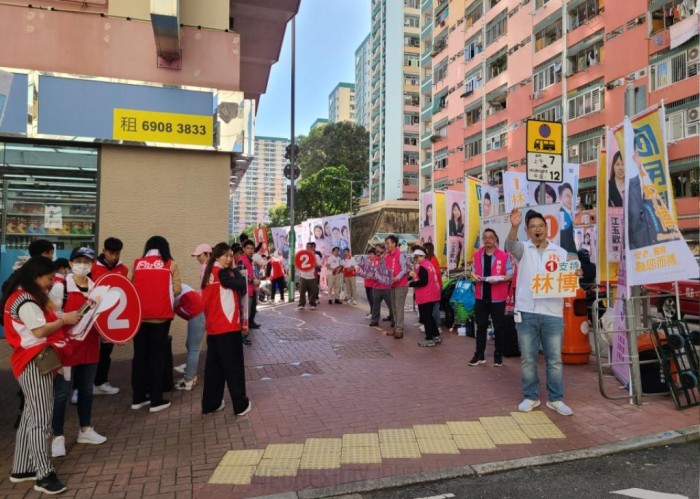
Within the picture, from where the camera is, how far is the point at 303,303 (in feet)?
46.3

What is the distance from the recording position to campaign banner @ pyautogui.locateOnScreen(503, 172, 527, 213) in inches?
465

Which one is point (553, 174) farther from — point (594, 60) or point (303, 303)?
point (594, 60)

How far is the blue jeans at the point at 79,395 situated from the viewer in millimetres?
4113

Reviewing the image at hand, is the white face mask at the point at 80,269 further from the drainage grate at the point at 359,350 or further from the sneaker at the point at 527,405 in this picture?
the sneaker at the point at 527,405

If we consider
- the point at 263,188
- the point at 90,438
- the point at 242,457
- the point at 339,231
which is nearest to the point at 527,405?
the point at 242,457

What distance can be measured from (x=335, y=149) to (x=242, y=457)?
61.8m

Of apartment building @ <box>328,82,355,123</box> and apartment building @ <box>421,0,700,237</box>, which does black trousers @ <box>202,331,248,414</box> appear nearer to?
apartment building @ <box>421,0,700,237</box>

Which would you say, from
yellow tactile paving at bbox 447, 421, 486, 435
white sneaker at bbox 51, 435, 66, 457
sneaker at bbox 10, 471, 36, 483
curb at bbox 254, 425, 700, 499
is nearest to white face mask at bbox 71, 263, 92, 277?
white sneaker at bbox 51, 435, 66, 457

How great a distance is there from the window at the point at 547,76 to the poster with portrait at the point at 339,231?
22765 millimetres

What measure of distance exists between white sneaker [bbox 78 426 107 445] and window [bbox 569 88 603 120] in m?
30.2

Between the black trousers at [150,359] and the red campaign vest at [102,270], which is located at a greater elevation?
the red campaign vest at [102,270]

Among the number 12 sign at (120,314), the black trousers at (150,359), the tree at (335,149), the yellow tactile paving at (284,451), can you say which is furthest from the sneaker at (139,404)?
the tree at (335,149)

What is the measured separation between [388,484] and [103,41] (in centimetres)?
746

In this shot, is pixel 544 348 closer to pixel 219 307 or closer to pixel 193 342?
pixel 219 307
